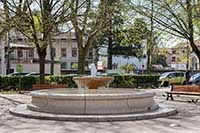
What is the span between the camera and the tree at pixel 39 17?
86.1 feet

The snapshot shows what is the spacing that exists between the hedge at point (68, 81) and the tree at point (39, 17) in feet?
20.4

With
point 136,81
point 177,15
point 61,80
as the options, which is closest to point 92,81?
point 177,15

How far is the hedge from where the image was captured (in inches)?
1303

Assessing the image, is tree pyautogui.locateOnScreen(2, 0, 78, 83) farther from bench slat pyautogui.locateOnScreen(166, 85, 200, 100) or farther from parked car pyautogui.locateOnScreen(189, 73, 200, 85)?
parked car pyautogui.locateOnScreen(189, 73, 200, 85)

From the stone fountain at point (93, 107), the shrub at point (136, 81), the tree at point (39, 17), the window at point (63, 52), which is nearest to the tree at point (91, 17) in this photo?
the tree at point (39, 17)

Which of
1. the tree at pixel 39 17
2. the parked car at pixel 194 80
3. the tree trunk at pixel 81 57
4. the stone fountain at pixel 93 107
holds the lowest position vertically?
the stone fountain at pixel 93 107

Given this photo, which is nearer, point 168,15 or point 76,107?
point 76,107

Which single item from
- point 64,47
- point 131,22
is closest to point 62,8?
point 131,22

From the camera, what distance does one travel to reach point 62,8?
27.0m

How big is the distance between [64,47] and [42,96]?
74.1 m

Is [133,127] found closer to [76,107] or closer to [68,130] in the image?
[68,130]

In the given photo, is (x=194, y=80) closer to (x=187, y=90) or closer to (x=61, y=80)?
(x=61, y=80)

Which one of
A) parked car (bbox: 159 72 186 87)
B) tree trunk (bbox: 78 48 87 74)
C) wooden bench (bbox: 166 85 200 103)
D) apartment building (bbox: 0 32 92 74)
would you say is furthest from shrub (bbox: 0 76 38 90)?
parked car (bbox: 159 72 186 87)

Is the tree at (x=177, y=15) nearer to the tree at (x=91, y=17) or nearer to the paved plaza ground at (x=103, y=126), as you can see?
the tree at (x=91, y=17)
